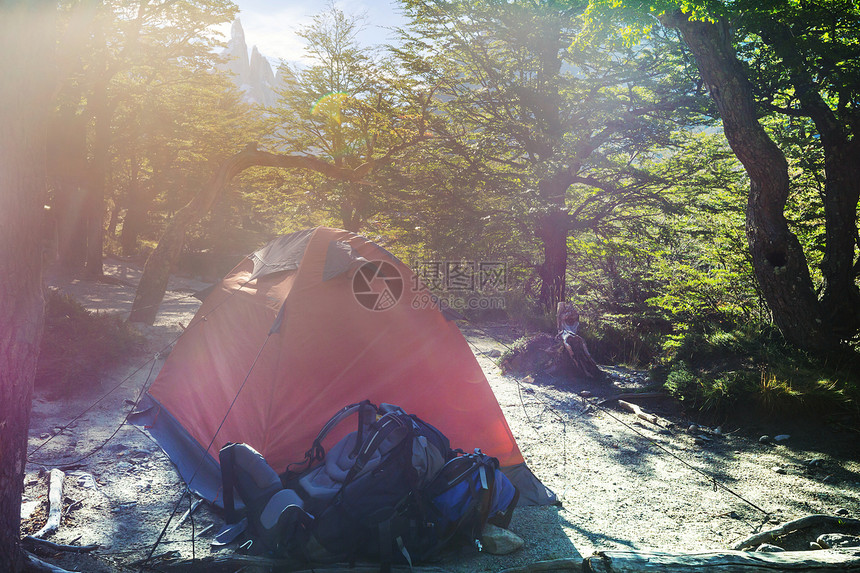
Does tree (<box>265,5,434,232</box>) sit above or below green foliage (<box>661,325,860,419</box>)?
above

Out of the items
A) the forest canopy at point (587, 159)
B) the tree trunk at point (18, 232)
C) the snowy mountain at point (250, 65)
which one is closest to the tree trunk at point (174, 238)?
the forest canopy at point (587, 159)

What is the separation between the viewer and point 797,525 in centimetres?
347

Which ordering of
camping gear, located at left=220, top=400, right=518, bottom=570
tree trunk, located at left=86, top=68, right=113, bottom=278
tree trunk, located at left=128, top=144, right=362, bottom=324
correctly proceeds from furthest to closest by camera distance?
tree trunk, located at left=86, top=68, right=113, bottom=278 < tree trunk, located at left=128, top=144, right=362, bottom=324 < camping gear, located at left=220, top=400, right=518, bottom=570

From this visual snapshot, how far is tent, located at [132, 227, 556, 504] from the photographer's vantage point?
416cm

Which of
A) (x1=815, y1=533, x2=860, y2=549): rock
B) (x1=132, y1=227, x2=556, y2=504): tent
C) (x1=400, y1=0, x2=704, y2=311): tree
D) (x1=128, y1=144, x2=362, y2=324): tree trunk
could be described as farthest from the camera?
(x1=400, y1=0, x2=704, y2=311): tree

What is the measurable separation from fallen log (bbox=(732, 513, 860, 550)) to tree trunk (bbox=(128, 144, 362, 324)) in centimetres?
891

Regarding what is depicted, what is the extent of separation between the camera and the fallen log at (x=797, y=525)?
332cm

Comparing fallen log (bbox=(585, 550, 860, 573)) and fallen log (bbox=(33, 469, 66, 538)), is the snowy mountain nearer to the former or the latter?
fallen log (bbox=(33, 469, 66, 538))

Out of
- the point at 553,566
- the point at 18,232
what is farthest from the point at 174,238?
the point at 553,566

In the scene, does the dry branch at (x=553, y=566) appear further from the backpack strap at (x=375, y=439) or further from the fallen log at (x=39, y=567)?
the fallen log at (x=39, y=567)

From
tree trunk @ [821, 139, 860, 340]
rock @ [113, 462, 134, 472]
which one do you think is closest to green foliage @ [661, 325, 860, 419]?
tree trunk @ [821, 139, 860, 340]

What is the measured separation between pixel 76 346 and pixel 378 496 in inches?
214

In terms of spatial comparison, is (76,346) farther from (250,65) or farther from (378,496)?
(250,65)

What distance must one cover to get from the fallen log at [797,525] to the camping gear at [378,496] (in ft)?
4.96
